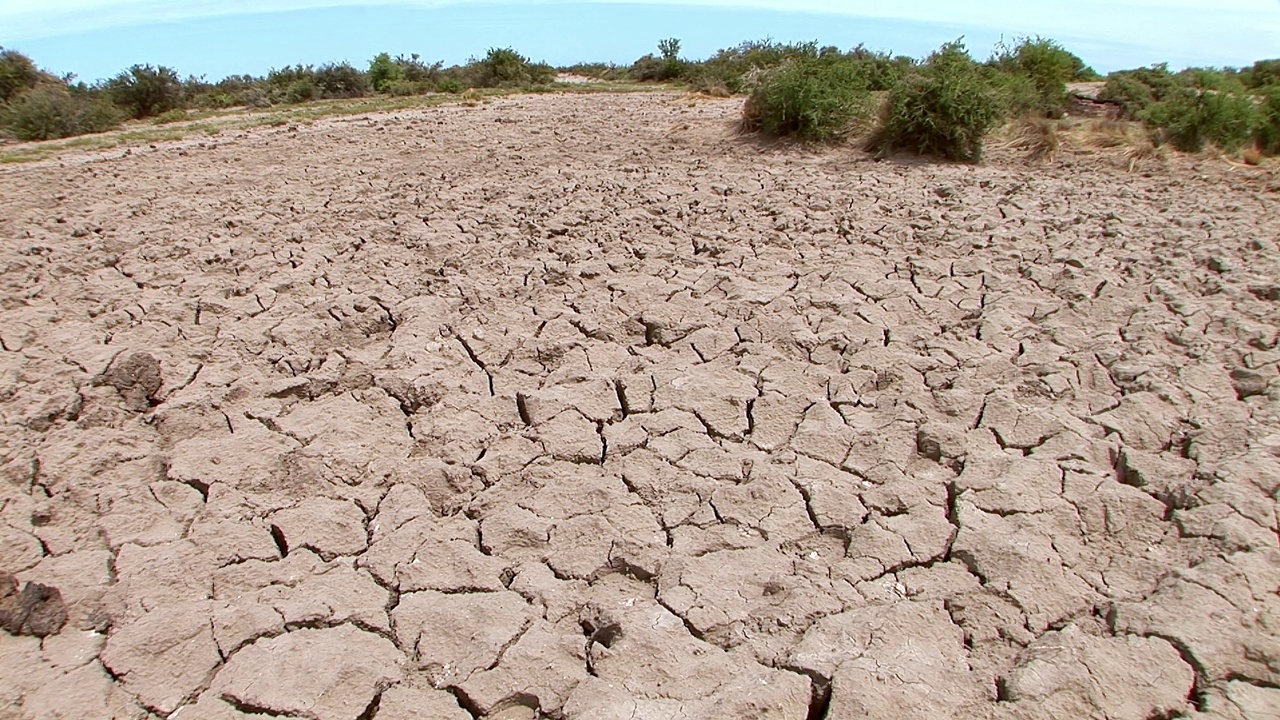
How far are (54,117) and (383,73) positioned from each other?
20.4 ft

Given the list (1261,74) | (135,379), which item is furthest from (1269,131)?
(135,379)

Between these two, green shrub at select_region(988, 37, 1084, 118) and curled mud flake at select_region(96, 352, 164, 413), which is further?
green shrub at select_region(988, 37, 1084, 118)

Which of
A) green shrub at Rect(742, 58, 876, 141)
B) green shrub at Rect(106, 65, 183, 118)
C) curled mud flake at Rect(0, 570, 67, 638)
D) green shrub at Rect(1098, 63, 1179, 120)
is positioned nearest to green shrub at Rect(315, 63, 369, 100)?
green shrub at Rect(106, 65, 183, 118)

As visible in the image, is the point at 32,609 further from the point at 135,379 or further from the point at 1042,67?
the point at 1042,67

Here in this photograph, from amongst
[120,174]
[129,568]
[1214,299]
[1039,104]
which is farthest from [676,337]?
[1039,104]

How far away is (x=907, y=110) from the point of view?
6340 millimetres

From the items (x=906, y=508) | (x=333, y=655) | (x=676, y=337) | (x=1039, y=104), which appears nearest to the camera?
(x=333, y=655)

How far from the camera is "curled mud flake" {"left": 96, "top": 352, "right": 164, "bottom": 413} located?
3195 millimetres

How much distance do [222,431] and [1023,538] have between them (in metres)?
2.69

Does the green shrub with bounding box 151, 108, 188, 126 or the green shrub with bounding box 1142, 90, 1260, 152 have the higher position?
the green shrub with bounding box 151, 108, 188, 126

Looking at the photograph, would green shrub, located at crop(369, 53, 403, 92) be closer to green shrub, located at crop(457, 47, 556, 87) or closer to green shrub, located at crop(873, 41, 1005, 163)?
green shrub, located at crop(457, 47, 556, 87)

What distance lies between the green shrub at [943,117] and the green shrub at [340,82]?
29.3 ft

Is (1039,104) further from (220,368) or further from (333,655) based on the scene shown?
(333,655)

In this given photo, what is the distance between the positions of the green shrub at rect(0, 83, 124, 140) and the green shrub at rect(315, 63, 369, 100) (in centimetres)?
356
